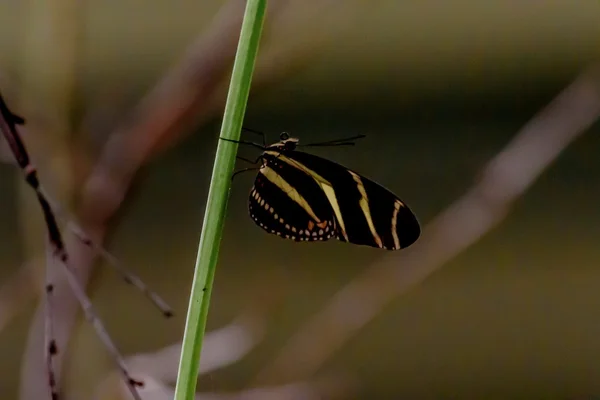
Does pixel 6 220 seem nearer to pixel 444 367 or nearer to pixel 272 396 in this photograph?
pixel 272 396

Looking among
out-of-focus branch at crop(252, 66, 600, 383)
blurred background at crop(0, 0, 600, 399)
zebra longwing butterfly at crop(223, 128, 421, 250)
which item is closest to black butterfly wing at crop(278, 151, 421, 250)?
zebra longwing butterfly at crop(223, 128, 421, 250)

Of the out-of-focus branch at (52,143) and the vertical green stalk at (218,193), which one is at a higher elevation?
the out-of-focus branch at (52,143)

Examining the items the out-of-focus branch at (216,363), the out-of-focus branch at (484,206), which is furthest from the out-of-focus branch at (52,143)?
the out-of-focus branch at (484,206)

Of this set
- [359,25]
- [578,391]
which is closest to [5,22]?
[359,25]

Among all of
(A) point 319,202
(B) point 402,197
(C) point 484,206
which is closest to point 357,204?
(A) point 319,202

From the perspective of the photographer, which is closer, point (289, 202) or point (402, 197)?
point (289, 202)

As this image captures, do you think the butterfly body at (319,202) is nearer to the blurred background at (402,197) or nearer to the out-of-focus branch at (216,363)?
the out-of-focus branch at (216,363)

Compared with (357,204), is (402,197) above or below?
above

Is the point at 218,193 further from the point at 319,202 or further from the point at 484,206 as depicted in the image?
the point at 484,206
